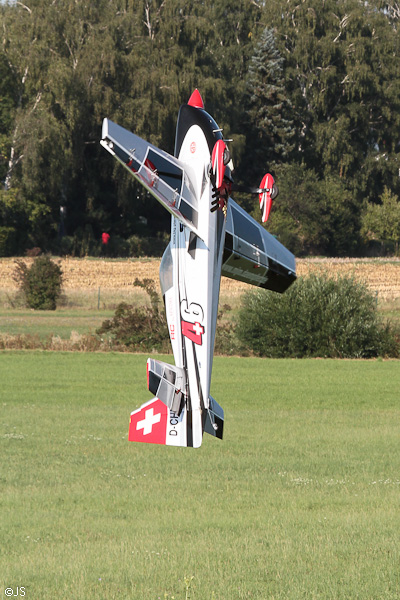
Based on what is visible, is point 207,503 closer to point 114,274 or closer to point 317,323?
point 317,323

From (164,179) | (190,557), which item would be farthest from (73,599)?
(164,179)

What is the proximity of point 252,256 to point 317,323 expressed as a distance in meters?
30.9

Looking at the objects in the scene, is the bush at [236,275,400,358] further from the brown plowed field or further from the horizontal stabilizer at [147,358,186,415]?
the horizontal stabilizer at [147,358,186,415]

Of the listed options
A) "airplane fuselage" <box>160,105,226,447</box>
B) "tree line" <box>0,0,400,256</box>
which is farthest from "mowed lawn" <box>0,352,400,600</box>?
"tree line" <box>0,0,400,256</box>

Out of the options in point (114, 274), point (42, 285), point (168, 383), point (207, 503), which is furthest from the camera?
point (114, 274)

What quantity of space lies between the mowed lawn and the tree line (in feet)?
131

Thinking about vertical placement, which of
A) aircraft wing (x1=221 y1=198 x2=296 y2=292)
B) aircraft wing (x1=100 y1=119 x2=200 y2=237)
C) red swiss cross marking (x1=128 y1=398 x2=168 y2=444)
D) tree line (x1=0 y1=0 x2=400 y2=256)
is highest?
tree line (x1=0 y1=0 x2=400 y2=256)

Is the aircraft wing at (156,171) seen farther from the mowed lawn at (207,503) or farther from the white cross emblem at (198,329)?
the mowed lawn at (207,503)

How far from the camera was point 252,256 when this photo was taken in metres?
5.78

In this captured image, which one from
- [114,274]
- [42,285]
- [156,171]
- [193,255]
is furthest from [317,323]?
[156,171]

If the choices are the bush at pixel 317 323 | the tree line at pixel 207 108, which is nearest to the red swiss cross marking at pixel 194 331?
the bush at pixel 317 323

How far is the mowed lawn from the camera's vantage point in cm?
925

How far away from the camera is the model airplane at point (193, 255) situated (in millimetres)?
5285

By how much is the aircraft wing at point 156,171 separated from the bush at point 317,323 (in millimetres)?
28398
